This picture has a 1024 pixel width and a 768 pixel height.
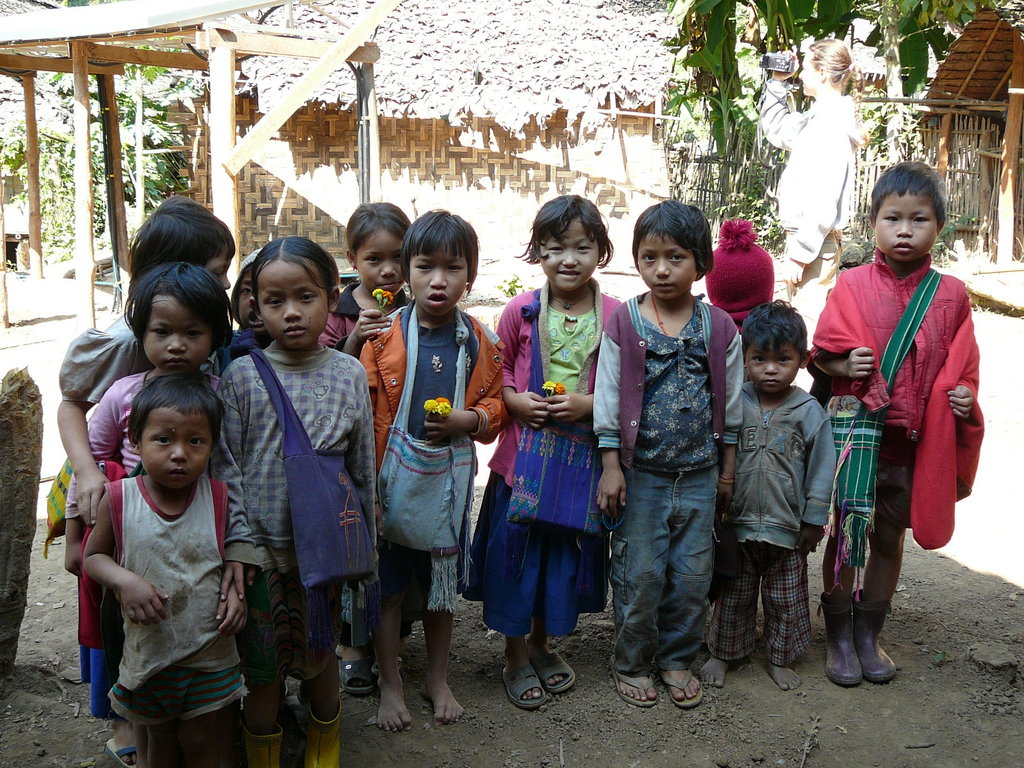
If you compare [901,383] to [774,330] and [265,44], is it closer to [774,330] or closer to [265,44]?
[774,330]

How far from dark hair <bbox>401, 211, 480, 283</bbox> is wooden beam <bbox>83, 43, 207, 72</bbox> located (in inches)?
259

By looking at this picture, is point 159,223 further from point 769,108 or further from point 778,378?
point 769,108

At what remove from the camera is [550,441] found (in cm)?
280

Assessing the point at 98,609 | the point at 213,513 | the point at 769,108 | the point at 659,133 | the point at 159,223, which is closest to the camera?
the point at 213,513

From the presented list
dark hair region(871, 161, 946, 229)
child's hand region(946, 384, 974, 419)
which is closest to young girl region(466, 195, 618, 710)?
dark hair region(871, 161, 946, 229)

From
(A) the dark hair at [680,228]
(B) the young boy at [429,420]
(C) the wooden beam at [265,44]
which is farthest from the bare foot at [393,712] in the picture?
(C) the wooden beam at [265,44]

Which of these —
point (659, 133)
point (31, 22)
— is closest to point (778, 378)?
point (31, 22)

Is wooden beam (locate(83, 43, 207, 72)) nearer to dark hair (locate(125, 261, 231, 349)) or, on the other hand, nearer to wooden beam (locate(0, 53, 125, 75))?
wooden beam (locate(0, 53, 125, 75))

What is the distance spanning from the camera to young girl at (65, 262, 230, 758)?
2.13 m

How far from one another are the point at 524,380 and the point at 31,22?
6.81 m

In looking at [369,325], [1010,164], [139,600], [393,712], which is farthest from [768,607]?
[1010,164]

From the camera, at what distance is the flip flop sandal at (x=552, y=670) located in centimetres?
298

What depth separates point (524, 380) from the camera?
9.31ft

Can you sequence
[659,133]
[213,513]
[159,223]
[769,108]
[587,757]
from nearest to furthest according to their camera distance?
[213,513] → [159,223] → [587,757] → [769,108] → [659,133]
